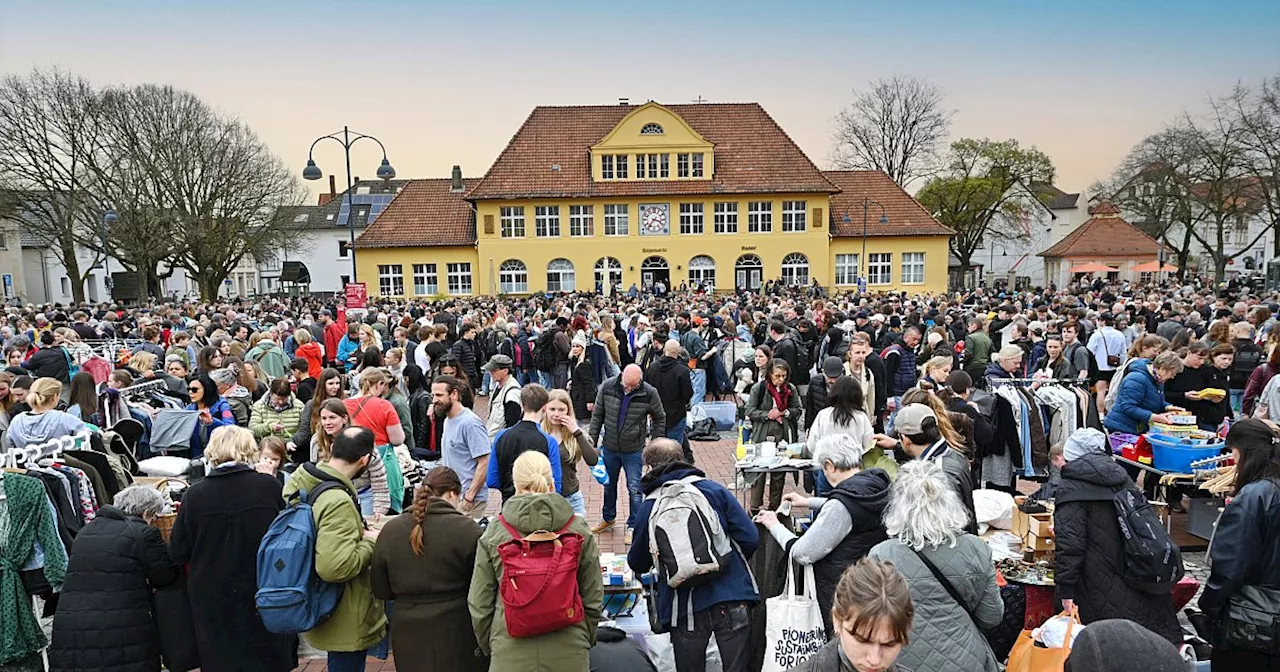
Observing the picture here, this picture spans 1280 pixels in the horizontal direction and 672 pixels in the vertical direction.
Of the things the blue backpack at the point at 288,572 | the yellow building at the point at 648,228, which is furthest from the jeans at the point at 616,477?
the yellow building at the point at 648,228

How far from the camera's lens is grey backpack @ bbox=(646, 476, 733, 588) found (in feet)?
13.4

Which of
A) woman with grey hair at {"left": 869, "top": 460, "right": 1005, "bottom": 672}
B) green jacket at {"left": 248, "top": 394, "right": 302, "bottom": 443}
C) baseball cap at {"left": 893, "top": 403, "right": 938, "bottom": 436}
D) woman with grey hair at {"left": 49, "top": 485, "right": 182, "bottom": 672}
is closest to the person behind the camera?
woman with grey hair at {"left": 869, "top": 460, "right": 1005, "bottom": 672}

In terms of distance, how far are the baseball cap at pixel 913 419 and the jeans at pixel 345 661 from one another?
362cm

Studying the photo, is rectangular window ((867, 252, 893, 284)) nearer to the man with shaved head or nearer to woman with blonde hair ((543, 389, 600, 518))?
the man with shaved head

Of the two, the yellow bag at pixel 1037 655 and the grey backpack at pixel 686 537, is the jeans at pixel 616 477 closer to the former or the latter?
the grey backpack at pixel 686 537

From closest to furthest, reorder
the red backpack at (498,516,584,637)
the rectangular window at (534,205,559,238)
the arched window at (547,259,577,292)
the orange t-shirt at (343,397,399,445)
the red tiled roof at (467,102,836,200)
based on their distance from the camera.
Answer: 1. the red backpack at (498,516,584,637)
2. the orange t-shirt at (343,397,399,445)
3. the red tiled roof at (467,102,836,200)
4. the rectangular window at (534,205,559,238)
5. the arched window at (547,259,577,292)

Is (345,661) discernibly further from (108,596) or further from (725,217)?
(725,217)

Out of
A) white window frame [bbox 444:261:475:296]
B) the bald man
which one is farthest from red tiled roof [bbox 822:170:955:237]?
the bald man

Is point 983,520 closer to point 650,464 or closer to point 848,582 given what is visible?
point 650,464

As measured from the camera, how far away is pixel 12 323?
18094 mm

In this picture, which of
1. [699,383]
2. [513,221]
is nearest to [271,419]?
[699,383]

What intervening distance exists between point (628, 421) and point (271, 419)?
134 inches

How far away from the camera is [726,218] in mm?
43344

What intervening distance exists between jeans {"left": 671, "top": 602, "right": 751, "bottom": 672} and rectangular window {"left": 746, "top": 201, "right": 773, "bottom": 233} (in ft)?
131
